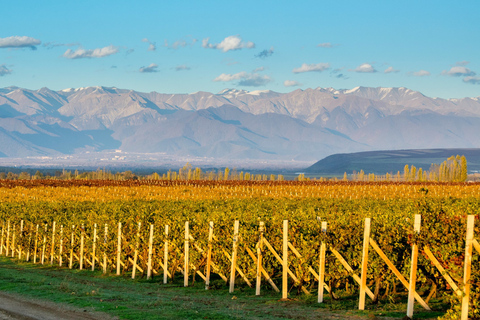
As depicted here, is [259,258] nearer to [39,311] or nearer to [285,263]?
[285,263]

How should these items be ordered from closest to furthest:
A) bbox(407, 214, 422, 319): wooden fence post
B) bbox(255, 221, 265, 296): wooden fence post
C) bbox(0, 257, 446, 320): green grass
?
bbox(407, 214, 422, 319): wooden fence post → bbox(0, 257, 446, 320): green grass → bbox(255, 221, 265, 296): wooden fence post

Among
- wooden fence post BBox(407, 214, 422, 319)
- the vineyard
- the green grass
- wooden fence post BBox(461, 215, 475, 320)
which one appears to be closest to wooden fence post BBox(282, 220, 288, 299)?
the vineyard

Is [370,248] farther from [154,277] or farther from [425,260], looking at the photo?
[154,277]

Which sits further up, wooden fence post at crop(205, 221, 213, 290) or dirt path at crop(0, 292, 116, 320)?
wooden fence post at crop(205, 221, 213, 290)

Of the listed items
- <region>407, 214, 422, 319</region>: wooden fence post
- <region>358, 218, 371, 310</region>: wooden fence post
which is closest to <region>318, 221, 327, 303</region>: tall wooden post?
<region>358, 218, 371, 310</region>: wooden fence post

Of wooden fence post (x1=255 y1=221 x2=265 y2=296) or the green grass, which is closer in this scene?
the green grass

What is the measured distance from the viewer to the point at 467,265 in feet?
41.3

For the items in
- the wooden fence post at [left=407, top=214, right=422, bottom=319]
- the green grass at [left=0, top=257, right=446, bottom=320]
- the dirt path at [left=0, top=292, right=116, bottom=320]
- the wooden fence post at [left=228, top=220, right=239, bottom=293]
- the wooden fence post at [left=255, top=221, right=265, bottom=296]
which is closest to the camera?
the wooden fence post at [left=407, top=214, right=422, bottom=319]

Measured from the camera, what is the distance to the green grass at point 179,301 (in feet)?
48.8

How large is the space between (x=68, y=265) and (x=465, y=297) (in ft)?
63.5

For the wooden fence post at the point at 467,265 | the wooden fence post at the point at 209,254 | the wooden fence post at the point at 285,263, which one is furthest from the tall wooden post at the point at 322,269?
the wooden fence post at the point at 467,265

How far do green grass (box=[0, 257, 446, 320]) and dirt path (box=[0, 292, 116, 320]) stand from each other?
0.41 meters

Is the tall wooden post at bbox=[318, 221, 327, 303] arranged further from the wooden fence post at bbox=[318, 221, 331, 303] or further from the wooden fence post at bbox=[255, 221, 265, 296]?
the wooden fence post at bbox=[255, 221, 265, 296]

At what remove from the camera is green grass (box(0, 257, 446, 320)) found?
48.8 ft
